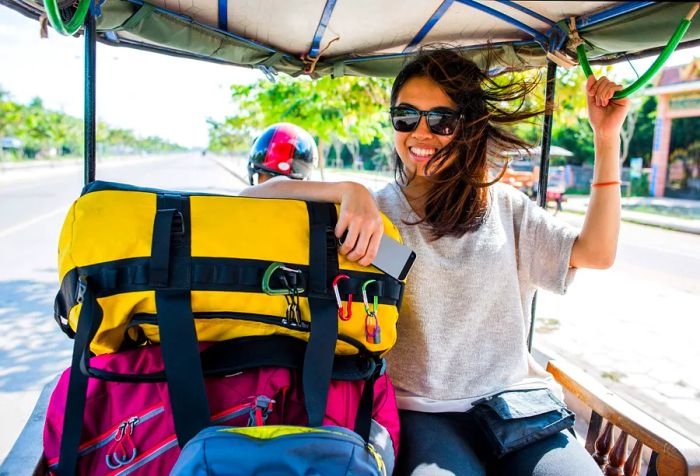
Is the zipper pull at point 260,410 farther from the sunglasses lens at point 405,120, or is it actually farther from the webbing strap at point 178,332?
the sunglasses lens at point 405,120

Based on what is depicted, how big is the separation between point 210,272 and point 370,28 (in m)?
1.32

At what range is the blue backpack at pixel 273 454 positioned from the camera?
105cm

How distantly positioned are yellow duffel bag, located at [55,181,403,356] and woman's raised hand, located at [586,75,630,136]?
1.02 m

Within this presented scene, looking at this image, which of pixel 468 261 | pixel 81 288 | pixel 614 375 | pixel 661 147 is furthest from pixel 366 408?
pixel 661 147

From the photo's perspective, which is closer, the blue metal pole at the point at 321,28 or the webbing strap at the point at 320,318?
the webbing strap at the point at 320,318

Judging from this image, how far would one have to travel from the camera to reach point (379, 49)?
2469 millimetres

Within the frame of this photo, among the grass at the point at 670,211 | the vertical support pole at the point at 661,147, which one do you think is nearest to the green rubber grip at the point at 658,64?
the grass at the point at 670,211

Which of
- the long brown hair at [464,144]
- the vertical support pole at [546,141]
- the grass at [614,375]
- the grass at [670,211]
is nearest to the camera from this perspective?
the long brown hair at [464,144]

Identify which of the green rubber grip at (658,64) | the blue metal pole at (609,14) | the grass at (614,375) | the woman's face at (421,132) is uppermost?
the blue metal pole at (609,14)

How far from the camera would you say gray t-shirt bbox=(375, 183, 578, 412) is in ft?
6.09

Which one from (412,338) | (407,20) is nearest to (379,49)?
(407,20)

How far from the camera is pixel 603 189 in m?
1.91

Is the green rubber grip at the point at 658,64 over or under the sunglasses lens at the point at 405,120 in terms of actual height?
over

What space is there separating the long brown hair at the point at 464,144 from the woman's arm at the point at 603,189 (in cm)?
24
